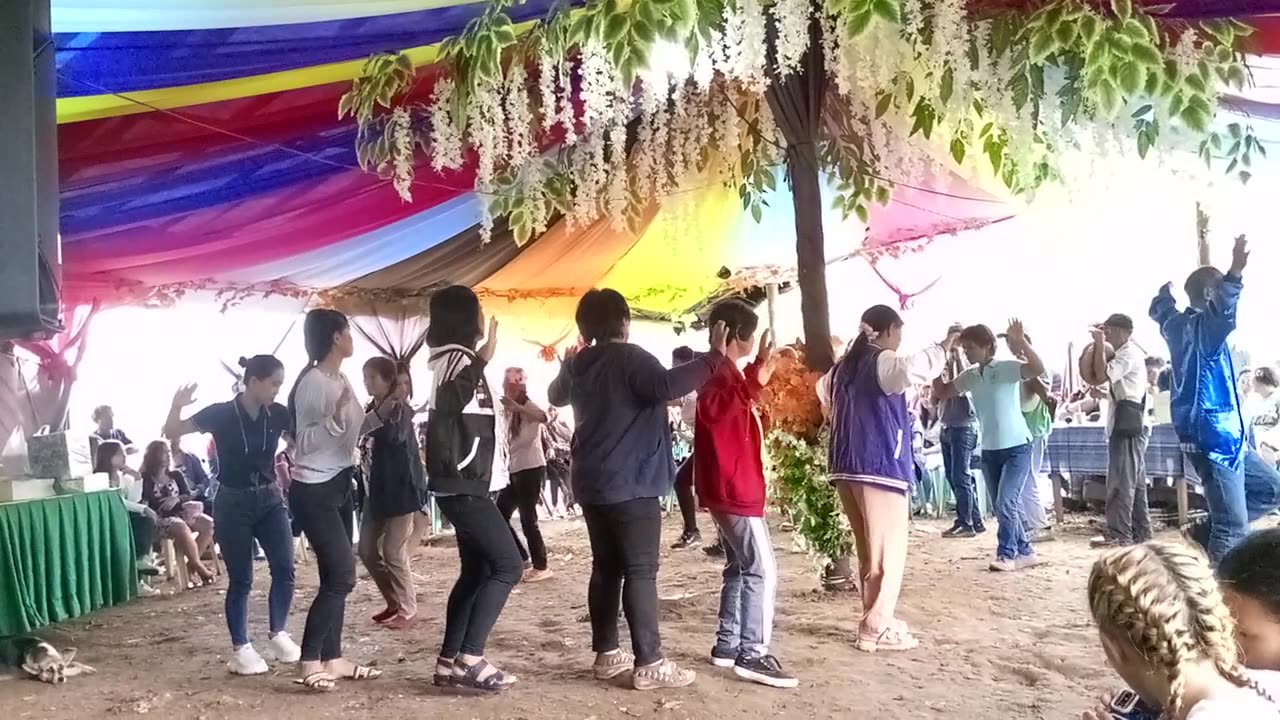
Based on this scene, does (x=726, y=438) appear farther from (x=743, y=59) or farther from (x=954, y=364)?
(x=954, y=364)

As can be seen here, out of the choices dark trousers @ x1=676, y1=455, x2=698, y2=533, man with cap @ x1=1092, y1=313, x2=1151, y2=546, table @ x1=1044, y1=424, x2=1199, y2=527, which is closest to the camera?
man with cap @ x1=1092, y1=313, x2=1151, y2=546

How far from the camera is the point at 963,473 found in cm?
584

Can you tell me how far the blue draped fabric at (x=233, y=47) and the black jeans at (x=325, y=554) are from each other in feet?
4.77

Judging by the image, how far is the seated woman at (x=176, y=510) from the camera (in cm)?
540

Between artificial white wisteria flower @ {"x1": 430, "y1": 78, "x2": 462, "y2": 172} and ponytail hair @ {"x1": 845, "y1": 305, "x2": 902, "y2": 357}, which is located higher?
artificial white wisteria flower @ {"x1": 430, "y1": 78, "x2": 462, "y2": 172}

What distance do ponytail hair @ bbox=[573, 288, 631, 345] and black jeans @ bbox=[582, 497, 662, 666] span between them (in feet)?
1.69

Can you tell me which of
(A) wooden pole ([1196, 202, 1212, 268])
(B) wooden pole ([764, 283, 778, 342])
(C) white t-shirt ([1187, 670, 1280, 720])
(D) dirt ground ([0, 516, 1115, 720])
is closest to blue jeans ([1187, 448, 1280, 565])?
(D) dirt ground ([0, 516, 1115, 720])

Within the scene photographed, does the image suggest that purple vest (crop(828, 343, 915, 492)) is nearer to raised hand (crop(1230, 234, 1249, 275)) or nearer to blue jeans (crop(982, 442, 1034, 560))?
raised hand (crop(1230, 234, 1249, 275))

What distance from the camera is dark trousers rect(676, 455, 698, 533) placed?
5266mm

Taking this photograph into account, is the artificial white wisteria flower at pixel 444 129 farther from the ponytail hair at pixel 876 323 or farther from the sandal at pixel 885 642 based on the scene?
the sandal at pixel 885 642

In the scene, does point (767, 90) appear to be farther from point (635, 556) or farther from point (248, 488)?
point (248, 488)

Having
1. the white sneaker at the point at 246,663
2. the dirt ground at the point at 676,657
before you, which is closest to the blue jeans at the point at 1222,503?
the dirt ground at the point at 676,657

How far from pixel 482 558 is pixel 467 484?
23cm

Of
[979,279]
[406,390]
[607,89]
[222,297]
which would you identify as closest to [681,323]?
[979,279]
